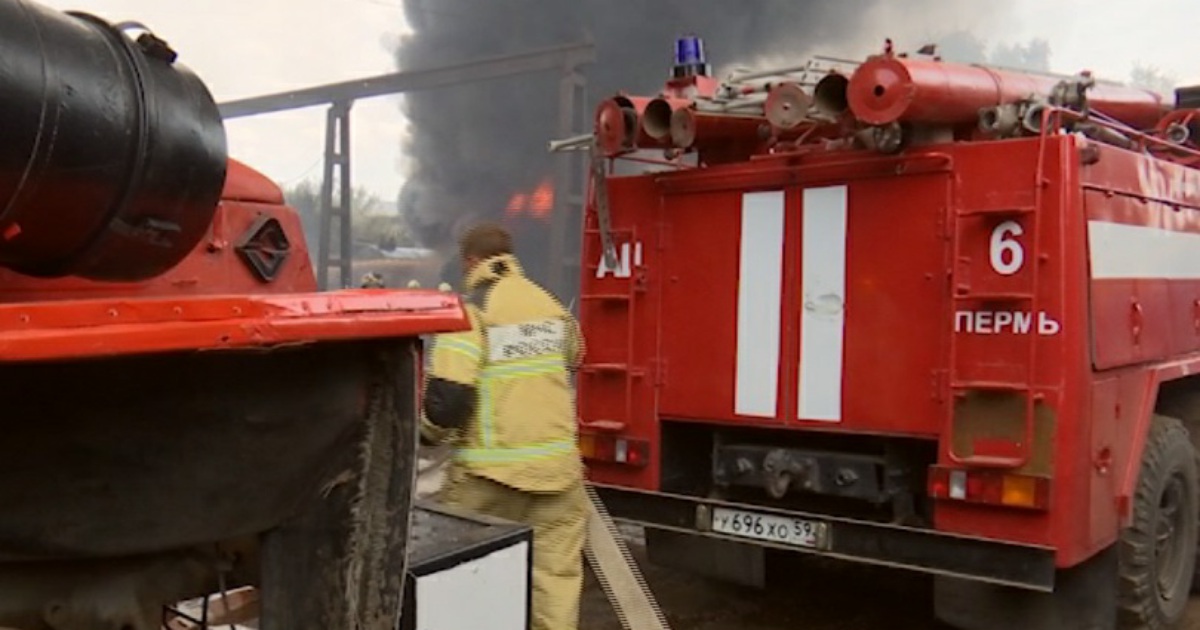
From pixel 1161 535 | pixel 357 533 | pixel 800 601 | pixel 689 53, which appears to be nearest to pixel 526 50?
pixel 689 53

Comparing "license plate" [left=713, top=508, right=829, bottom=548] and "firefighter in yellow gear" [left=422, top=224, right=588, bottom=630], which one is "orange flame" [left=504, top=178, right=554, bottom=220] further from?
"firefighter in yellow gear" [left=422, top=224, right=588, bottom=630]

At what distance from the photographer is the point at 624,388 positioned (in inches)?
200

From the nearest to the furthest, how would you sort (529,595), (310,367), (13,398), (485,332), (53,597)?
(13,398)
(53,597)
(310,367)
(529,595)
(485,332)

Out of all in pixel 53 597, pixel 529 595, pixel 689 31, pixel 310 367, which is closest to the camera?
pixel 53 597

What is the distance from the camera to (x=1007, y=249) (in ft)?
13.0

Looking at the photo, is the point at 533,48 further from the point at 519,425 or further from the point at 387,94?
the point at 519,425

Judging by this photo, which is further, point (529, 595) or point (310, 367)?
point (529, 595)

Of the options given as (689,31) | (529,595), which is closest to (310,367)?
(529,595)

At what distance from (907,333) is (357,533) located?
276 centimetres

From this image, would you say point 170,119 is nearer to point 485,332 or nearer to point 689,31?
point 485,332

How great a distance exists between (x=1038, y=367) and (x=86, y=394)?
3.26m

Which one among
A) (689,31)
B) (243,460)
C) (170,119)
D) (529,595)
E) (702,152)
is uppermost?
(689,31)

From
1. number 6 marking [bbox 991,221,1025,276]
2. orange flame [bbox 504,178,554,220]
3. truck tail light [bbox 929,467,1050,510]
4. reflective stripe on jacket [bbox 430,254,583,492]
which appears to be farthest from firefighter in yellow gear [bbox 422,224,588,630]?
orange flame [bbox 504,178,554,220]

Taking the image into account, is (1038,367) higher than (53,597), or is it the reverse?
(1038,367)
